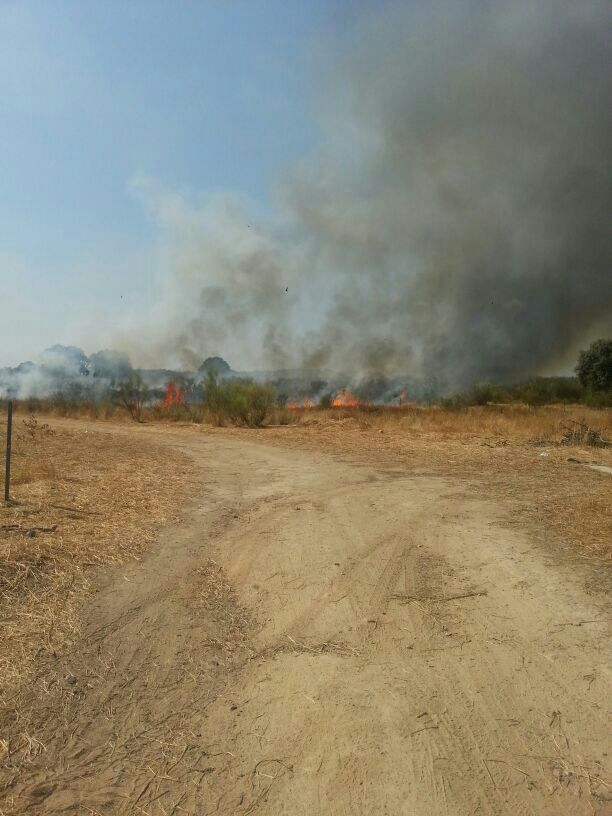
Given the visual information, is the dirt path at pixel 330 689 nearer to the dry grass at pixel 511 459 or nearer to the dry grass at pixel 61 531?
the dry grass at pixel 61 531

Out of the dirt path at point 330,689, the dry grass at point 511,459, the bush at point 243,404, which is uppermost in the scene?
the bush at point 243,404

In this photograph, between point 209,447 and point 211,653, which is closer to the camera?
point 211,653

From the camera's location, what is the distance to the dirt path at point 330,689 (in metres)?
2.91

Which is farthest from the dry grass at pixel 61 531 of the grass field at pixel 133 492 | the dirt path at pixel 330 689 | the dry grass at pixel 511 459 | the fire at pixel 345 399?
the fire at pixel 345 399

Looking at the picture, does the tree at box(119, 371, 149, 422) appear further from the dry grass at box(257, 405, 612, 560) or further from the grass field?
the grass field

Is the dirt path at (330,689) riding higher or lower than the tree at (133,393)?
lower

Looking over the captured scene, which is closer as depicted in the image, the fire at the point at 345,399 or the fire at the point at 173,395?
the fire at the point at 173,395

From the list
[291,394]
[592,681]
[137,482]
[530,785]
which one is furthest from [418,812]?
[291,394]

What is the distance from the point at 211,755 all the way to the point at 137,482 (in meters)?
6.99

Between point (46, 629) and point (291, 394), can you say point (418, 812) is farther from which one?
point (291, 394)

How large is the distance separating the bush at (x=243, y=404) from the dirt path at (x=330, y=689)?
18662 millimetres

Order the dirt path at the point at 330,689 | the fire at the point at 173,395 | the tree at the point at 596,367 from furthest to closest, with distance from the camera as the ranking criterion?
the tree at the point at 596,367
the fire at the point at 173,395
the dirt path at the point at 330,689

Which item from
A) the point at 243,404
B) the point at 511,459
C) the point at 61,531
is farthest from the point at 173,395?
the point at 61,531

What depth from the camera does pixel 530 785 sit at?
2.92 m
